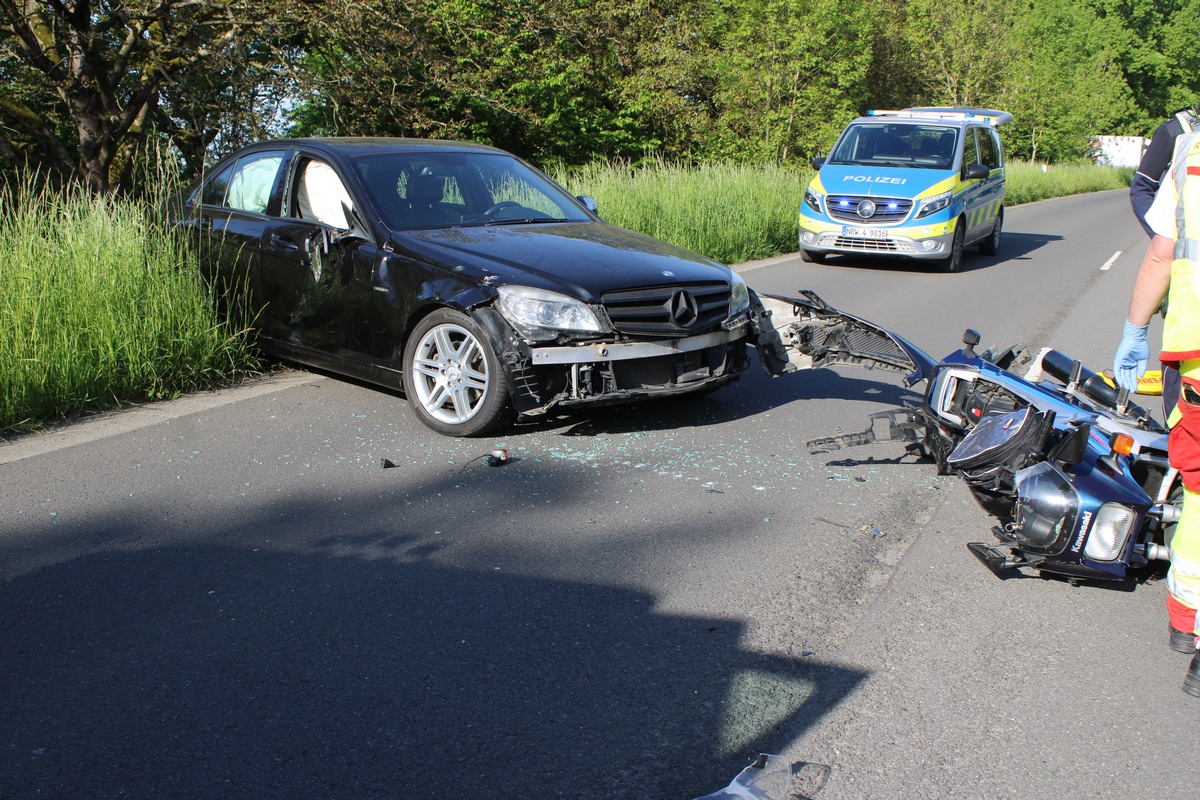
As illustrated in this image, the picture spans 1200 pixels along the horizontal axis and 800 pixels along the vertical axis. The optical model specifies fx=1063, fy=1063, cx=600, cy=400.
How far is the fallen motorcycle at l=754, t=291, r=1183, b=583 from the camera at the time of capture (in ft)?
12.7

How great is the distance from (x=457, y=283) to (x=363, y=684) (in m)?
3.09

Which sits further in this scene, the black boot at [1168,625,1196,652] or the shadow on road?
the black boot at [1168,625,1196,652]

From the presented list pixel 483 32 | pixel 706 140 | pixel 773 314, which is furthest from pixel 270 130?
pixel 706 140

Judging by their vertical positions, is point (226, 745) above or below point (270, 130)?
below

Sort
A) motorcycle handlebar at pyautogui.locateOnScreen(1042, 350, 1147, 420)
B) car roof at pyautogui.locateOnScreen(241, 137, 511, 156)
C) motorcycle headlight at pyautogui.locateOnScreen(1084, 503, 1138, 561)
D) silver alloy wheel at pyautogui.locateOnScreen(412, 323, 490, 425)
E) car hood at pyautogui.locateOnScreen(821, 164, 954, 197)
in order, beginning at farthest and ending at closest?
1. car hood at pyautogui.locateOnScreen(821, 164, 954, 197)
2. car roof at pyautogui.locateOnScreen(241, 137, 511, 156)
3. silver alloy wheel at pyautogui.locateOnScreen(412, 323, 490, 425)
4. motorcycle handlebar at pyautogui.locateOnScreen(1042, 350, 1147, 420)
5. motorcycle headlight at pyautogui.locateOnScreen(1084, 503, 1138, 561)

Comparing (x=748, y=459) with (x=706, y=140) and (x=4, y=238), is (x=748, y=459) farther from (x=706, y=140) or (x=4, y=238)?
(x=706, y=140)

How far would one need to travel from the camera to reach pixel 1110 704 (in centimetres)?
327

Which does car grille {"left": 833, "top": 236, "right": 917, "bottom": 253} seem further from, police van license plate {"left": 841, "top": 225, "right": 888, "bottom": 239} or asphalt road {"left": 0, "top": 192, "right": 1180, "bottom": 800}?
asphalt road {"left": 0, "top": 192, "right": 1180, "bottom": 800}

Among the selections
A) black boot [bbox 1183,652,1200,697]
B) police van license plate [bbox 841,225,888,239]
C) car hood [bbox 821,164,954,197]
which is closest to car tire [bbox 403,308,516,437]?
black boot [bbox 1183,652,1200,697]

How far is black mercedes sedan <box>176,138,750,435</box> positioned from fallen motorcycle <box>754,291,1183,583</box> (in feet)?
4.82

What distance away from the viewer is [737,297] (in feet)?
21.5

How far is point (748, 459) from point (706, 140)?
2809cm

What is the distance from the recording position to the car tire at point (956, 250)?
47.6 feet

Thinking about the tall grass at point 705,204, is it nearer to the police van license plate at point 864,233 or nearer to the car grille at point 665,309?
the police van license plate at point 864,233
